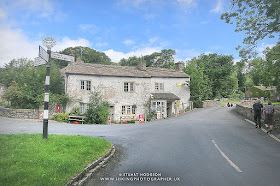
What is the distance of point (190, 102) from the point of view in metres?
30.8

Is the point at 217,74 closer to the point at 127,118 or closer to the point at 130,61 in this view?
the point at 127,118

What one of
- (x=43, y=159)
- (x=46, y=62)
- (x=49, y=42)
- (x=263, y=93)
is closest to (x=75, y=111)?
(x=46, y=62)

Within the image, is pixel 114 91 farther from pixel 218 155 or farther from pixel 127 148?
pixel 218 155

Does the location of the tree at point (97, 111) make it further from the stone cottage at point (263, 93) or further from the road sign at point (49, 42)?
the stone cottage at point (263, 93)

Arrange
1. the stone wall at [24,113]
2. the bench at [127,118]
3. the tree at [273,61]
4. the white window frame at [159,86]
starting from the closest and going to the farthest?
the tree at [273,61] → the stone wall at [24,113] → the bench at [127,118] → the white window frame at [159,86]

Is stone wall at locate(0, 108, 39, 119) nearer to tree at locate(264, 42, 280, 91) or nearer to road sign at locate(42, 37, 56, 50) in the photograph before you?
road sign at locate(42, 37, 56, 50)

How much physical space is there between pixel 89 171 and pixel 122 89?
18.7m

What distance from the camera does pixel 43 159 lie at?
207 inches

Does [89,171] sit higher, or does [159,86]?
[159,86]

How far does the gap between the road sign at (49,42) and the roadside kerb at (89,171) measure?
16.2ft

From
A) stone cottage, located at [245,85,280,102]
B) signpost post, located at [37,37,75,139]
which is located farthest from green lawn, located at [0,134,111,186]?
stone cottage, located at [245,85,280,102]

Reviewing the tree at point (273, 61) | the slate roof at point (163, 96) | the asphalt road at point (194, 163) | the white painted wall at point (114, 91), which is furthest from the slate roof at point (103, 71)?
the asphalt road at point (194, 163)

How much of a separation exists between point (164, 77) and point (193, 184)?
23920mm

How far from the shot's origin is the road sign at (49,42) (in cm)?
732
